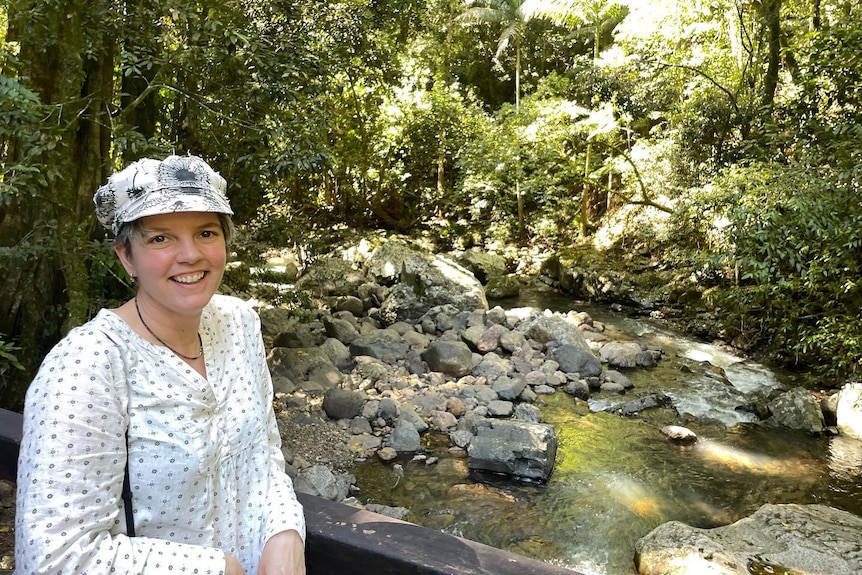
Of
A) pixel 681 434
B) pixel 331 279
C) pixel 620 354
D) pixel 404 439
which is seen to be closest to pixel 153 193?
pixel 404 439

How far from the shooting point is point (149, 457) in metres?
1.21

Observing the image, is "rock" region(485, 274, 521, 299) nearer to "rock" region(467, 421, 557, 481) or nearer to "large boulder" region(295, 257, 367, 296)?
"large boulder" region(295, 257, 367, 296)

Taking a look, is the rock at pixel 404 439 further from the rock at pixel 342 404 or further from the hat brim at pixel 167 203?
the hat brim at pixel 167 203

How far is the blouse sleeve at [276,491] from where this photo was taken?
1400mm

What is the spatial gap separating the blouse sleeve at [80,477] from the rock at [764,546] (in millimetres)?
3436

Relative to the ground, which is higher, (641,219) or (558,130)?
(558,130)

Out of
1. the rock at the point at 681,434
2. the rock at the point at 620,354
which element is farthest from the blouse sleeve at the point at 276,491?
the rock at the point at 620,354

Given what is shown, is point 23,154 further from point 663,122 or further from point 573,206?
point 573,206

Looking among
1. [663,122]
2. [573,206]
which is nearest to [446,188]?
[573,206]

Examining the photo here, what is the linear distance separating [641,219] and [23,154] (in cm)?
1169

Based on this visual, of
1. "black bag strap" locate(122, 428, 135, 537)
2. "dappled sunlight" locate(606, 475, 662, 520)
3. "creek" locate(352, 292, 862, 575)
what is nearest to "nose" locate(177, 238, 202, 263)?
"black bag strap" locate(122, 428, 135, 537)

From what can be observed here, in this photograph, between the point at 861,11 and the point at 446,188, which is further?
the point at 446,188

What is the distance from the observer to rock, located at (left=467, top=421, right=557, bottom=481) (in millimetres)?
5340

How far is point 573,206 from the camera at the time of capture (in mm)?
14773
